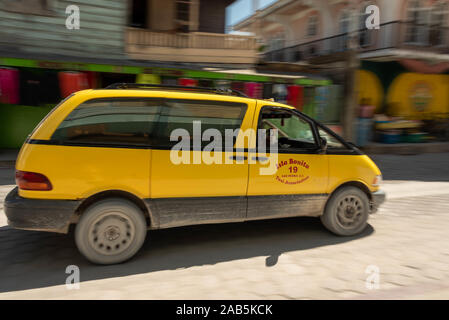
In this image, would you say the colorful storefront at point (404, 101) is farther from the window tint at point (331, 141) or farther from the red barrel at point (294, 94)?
the window tint at point (331, 141)

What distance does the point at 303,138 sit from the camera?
4.58m

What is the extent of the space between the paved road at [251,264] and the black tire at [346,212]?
137 millimetres

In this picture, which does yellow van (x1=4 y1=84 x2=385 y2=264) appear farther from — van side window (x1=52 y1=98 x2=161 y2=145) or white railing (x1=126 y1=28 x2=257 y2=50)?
white railing (x1=126 y1=28 x2=257 y2=50)

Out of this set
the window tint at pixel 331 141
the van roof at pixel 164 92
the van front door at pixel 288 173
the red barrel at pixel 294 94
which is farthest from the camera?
the red barrel at pixel 294 94

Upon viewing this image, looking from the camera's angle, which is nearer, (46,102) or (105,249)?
(105,249)

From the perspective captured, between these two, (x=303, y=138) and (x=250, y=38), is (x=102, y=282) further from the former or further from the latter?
(x=250, y=38)

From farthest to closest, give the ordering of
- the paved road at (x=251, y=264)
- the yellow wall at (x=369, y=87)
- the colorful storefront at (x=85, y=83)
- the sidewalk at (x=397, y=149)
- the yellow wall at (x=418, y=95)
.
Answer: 1. the yellow wall at (x=418, y=95)
2. the yellow wall at (x=369, y=87)
3. the sidewalk at (x=397, y=149)
4. the colorful storefront at (x=85, y=83)
5. the paved road at (x=251, y=264)

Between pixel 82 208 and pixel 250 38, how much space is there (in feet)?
34.9

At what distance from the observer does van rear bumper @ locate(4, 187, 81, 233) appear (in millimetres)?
3445

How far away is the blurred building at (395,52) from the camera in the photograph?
15078mm

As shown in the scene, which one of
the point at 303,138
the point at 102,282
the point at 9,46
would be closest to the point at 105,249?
the point at 102,282

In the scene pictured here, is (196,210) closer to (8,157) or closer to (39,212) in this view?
(39,212)

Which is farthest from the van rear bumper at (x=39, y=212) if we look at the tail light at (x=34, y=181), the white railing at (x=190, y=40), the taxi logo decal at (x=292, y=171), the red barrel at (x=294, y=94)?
the red barrel at (x=294, y=94)

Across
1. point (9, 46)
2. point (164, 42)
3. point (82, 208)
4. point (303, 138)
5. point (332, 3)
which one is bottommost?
point (82, 208)
